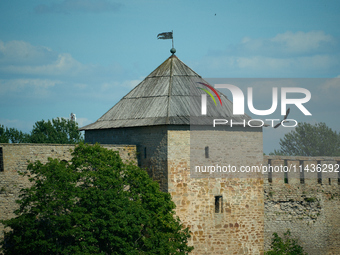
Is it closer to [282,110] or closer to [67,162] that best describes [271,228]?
[282,110]

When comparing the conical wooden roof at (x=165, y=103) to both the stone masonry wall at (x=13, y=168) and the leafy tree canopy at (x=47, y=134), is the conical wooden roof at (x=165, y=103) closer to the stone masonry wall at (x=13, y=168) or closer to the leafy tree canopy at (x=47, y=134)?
the stone masonry wall at (x=13, y=168)

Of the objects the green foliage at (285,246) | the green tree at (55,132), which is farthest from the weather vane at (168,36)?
the green tree at (55,132)

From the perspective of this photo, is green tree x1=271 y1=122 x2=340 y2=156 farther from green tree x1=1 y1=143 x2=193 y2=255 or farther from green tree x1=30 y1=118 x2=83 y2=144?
green tree x1=1 y1=143 x2=193 y2=255

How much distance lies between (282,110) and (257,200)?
4371 mm

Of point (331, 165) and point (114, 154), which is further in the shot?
point (331, 165)

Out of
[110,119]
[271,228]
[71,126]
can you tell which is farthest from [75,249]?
[71,126]

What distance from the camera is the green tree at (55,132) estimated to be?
Answer: 2195 inches

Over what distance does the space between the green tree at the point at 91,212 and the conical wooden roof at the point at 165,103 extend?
2829mm

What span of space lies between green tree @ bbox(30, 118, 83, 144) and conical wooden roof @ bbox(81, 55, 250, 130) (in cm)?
2693

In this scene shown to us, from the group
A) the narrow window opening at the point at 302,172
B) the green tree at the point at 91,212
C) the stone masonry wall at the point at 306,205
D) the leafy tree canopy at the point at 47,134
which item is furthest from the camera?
the leafy tree canopy at the point at 47,134

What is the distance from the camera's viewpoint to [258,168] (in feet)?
91.1

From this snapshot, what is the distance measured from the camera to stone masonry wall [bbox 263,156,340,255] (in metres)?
28.6

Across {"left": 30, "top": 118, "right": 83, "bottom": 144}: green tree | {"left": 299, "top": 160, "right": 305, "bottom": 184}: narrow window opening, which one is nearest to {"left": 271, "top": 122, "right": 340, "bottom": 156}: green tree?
{"left": 30, "top": 118, "right": 83, "bottom": 144}: green tree

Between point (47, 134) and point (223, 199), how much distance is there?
108 feet
